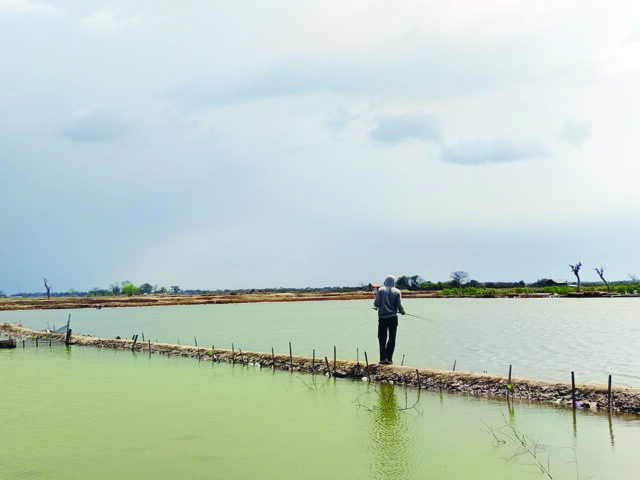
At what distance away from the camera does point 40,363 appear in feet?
69.9

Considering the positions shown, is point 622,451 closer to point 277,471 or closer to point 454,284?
point 277,471

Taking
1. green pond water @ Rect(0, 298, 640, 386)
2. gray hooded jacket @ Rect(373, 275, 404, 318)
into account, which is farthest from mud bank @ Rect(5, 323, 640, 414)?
green pond water @ Rect(0, 298, 640, 386)

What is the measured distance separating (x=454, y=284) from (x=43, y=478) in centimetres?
10231

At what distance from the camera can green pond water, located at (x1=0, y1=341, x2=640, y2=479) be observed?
824 centimetres

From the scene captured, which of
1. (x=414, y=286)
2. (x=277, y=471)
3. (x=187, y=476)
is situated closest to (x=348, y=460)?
(x=277, y=471)

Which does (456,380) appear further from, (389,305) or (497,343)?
(497,343)

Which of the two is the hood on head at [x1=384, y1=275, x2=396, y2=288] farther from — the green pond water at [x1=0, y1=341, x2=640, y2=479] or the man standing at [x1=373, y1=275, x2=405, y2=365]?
the green pond water at [x1=0, y1=341, x2=640, y2=479]

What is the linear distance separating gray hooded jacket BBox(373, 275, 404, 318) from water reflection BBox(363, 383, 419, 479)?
2.00 meters

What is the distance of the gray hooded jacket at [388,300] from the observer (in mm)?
15090

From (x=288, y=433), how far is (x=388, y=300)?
18.8ft

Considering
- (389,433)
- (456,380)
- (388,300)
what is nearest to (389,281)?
(388,300)

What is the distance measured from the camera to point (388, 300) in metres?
15.1

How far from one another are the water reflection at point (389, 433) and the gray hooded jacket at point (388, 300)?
2001mm

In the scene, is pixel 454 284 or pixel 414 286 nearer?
pixel 454 284
